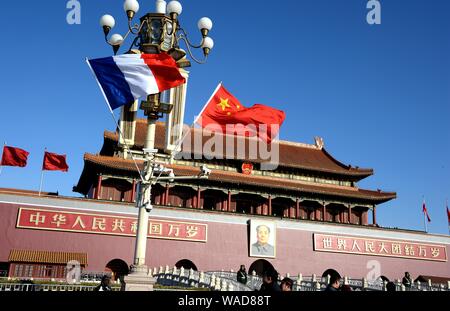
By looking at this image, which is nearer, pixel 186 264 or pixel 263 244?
pixel 186 264

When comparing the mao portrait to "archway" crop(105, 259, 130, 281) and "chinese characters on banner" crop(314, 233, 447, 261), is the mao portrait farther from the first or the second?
"archway" crop(105, 259, 130, 281)

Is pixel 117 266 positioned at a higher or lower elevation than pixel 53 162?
lower

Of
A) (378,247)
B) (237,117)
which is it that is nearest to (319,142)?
(378,247)

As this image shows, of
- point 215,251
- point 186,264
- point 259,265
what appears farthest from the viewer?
point 259,265

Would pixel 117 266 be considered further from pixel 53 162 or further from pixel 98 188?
pixel 53 162

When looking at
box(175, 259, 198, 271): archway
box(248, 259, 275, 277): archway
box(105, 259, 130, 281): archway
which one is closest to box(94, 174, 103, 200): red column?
box(105, 259, 130, 281): archway

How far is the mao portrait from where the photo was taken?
91.8 ft

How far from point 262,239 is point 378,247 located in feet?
28.2

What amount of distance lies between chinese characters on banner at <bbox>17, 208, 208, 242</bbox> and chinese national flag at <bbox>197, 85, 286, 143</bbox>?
40.5ft

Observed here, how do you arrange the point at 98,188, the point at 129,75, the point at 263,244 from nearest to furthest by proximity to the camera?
the point at 129,75 → the point at 98,188 → the point at 263,244

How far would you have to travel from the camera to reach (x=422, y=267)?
32.1 metres

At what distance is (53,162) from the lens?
25469 millimetres
